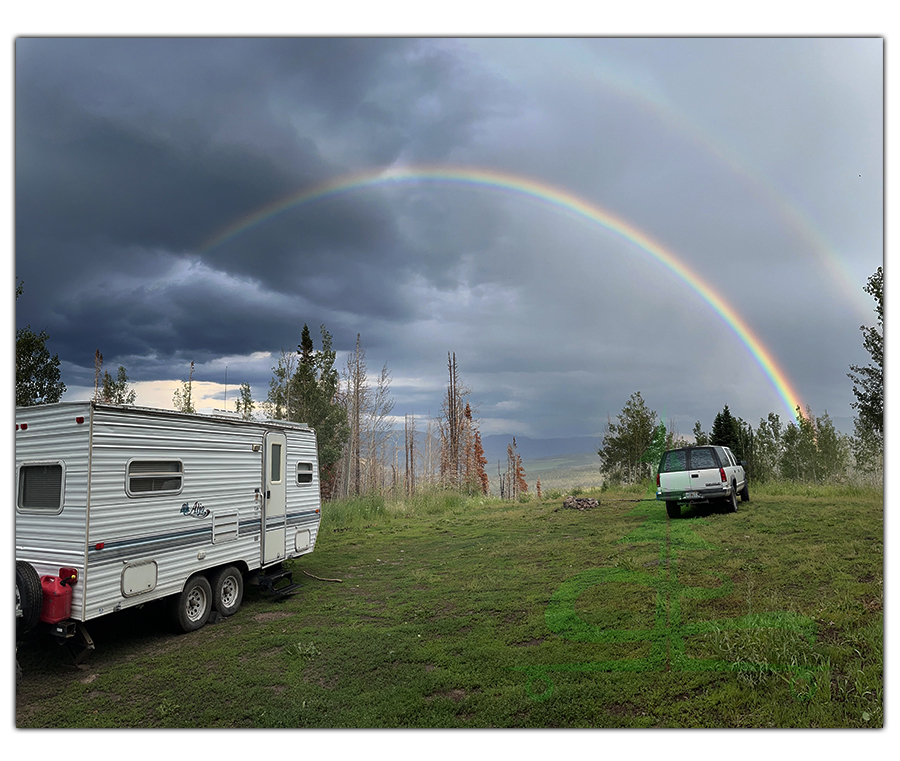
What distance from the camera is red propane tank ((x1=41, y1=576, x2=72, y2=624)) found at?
5.22 metres

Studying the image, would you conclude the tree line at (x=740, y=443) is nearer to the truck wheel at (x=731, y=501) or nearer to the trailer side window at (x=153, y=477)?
the truck wheel at (x=731, y=501)

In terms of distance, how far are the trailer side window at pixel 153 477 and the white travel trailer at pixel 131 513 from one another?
14 mm

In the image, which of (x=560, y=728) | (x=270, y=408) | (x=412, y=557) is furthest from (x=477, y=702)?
(x=270, y=408)

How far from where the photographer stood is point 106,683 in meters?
5.22

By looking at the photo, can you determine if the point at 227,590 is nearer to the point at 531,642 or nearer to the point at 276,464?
the point at 276,464

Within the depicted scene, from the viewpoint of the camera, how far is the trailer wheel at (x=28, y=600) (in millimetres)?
5129

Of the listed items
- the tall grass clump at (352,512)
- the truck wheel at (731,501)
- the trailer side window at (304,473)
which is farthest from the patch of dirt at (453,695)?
the tall grass clump at (352,512)

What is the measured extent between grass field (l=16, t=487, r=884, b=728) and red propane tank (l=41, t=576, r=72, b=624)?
0.67 meters

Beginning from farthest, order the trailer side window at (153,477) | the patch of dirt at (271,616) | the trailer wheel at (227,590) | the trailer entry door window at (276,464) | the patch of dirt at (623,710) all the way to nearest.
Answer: the trailer entry door window at (276,464) → the patch of dirt at (271,616) → the trailer wheel at (227,590) → the trailer side window at (153,477) → the patch of dirt at (623,710)

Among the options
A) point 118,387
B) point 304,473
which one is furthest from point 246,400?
point 304,473

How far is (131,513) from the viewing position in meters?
5.89

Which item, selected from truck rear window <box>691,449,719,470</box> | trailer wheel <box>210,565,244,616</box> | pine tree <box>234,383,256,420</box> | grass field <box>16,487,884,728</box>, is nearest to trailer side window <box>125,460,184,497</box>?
trailer wheel <box>210,565,244,616</box>

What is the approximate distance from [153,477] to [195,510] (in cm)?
87

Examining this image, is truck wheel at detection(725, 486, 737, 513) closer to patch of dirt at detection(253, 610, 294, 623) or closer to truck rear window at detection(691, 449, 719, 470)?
truck rear window at detection(691, 449, 719, 470)
